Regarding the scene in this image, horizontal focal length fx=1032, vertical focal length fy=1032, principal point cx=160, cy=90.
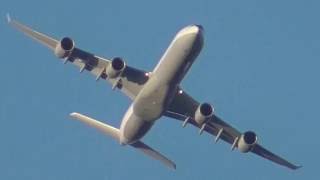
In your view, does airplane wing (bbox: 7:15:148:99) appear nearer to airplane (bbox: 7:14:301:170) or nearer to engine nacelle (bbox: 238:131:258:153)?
airplane (bbox: 7:14:301:170)

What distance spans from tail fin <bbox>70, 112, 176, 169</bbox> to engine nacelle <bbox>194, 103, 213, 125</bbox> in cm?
483

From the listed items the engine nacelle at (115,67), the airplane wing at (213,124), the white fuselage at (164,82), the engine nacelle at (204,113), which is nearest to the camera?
the white fuselage at (164,82)

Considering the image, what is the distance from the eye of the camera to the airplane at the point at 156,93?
64.4 m

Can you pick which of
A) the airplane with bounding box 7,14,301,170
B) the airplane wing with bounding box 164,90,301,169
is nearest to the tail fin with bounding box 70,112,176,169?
the airplane with bounding box 7,14,301,170

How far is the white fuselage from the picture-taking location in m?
63.7

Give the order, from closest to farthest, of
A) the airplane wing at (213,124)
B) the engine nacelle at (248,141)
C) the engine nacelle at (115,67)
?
the engine nacelle at (115,67)
the engine nacelle at (248,141)
the airplane wing at (213,124)

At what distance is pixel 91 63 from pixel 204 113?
8.38m

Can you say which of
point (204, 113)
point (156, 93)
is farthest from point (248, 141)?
point (156, 93)

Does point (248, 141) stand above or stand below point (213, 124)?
above

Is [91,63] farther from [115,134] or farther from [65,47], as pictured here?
[115,134]

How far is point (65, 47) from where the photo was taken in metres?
→ 67.4

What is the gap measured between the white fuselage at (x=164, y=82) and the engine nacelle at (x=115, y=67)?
6.51 ft

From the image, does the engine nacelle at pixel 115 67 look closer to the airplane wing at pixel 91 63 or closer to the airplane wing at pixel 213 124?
the airplane wing at pixel 91 63

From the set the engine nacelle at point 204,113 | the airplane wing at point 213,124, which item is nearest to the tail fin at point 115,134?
the airplane wing at point 213,124
